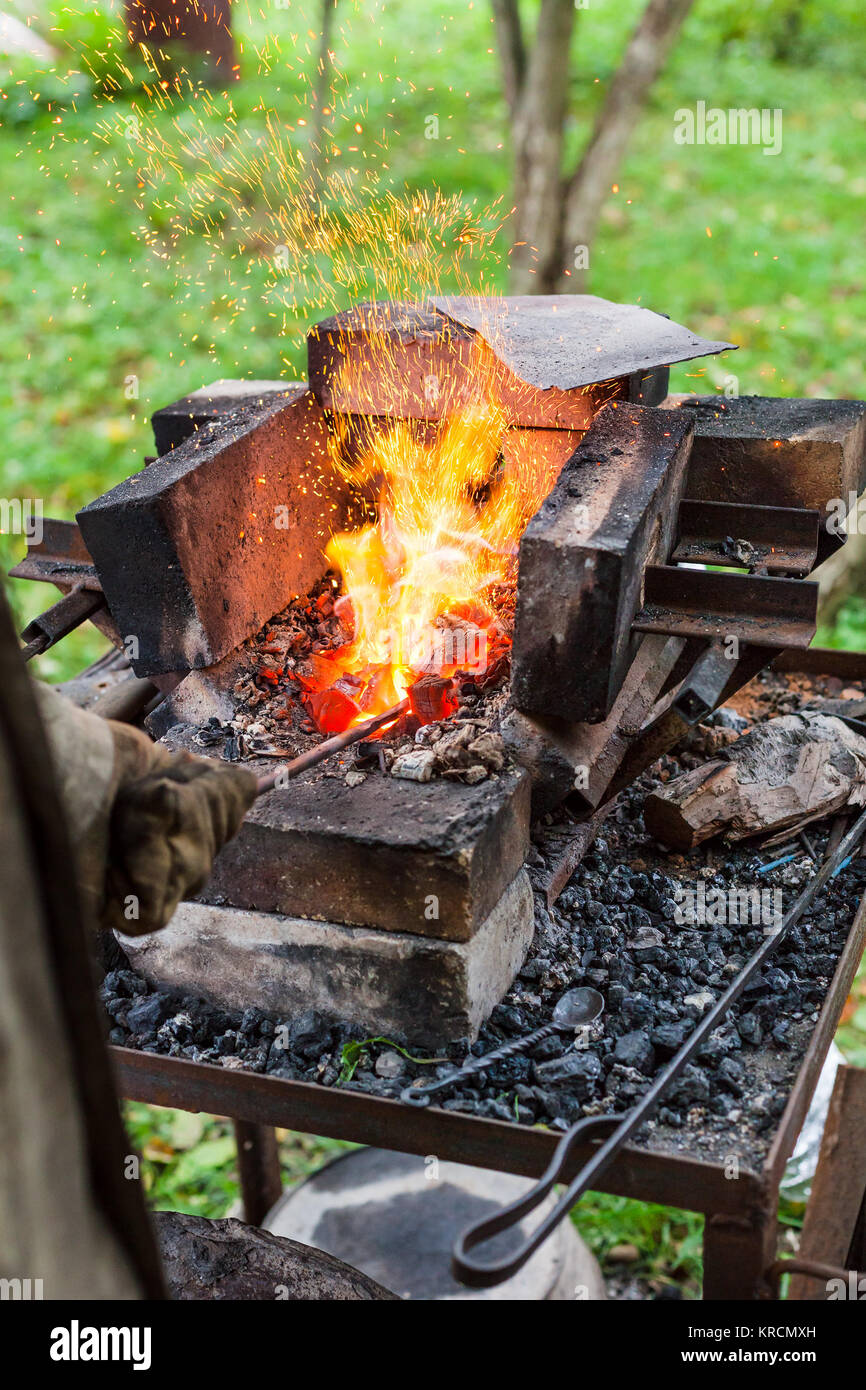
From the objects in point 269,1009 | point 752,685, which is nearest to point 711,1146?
point 269,1009

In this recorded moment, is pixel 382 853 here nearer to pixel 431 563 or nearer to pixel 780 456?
pixel 431 563

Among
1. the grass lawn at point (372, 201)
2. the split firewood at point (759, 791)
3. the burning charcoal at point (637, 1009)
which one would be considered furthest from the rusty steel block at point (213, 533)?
the grass lawn at point (372, 201)

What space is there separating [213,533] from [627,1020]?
5.20 ft

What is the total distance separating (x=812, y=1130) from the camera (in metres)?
4.25

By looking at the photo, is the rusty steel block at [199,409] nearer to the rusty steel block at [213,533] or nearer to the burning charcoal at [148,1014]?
the rusty steel block at [213,533]

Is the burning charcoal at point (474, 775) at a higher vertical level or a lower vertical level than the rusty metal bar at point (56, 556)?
lower

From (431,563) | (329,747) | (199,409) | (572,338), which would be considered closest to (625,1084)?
(329,747)

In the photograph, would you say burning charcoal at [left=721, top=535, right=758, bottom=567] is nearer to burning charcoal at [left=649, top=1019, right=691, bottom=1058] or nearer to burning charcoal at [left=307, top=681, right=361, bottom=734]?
burning charcoal at [left=307, top=681, right=361, bottom=734]

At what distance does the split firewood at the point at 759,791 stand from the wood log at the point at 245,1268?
52.7 inches

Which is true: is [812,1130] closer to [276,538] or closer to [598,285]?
[276,538]

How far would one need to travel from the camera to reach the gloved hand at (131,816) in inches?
72.9

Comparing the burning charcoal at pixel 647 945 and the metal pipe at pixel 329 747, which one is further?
the burning charcoal at pixel 647 945

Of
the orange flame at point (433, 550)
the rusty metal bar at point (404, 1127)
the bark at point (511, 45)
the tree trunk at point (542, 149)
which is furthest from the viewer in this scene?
the bark at point (511, 45)

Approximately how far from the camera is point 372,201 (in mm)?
9312
